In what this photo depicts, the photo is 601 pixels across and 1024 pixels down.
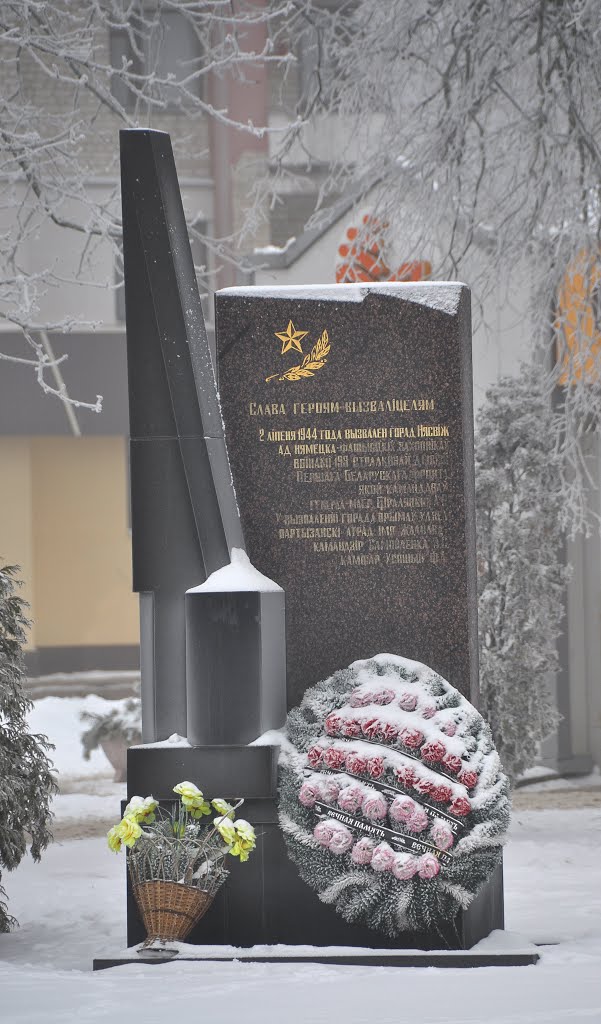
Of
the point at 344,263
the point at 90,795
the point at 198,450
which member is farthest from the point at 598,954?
the point at 344,263

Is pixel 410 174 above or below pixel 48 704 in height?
above

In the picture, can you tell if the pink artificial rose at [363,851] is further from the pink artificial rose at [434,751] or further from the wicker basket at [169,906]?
the wicker basket at [169,906]

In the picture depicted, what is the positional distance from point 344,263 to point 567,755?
543 cm

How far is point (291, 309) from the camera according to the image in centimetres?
779

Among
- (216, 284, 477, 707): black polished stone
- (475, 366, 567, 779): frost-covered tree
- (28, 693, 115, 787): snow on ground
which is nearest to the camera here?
(216, 284, 477, 707): black polished stone

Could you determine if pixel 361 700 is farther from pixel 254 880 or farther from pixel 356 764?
pixel 254 880

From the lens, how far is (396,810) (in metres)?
6.80

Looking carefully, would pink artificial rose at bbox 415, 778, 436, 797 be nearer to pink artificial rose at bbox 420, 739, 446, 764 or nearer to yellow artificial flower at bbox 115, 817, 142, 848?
pink artificial rose at bbox 420, 739, 446, 764

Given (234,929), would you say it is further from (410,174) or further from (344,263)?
(344,263)

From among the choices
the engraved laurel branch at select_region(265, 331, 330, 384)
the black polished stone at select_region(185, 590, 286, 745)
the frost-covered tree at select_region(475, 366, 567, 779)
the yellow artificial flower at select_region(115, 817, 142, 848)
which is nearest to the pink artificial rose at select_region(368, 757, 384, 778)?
the black polished stone at select_region(185, 590, 286, 745)

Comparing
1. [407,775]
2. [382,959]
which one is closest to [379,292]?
[407,775]

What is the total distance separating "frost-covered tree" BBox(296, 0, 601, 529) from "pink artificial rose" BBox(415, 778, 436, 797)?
15.1 ft

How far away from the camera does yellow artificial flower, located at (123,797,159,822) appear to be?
6.83 m

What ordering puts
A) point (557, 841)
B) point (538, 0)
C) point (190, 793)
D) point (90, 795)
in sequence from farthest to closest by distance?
point (90, 795)
point (557, 841)
point (538, 0)
point (190, 793)
